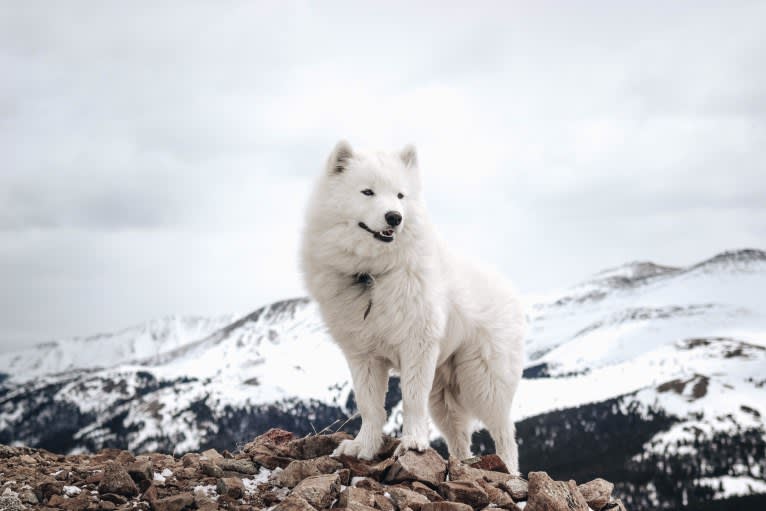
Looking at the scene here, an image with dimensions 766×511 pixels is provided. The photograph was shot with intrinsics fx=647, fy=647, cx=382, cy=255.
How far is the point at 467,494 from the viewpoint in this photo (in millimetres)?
8062

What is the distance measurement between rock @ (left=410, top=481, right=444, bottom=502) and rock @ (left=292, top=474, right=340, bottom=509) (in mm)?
994

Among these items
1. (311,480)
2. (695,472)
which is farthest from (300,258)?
(695,472)

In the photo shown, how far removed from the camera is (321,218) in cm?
893

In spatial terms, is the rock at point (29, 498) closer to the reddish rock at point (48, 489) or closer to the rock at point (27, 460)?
the reddish rock at point (48, 489)

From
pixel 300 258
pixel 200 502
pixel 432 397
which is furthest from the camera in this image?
pixel 432 397

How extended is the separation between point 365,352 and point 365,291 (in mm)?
896

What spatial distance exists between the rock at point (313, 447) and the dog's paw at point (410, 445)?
138cm

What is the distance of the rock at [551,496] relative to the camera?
812 centimetres

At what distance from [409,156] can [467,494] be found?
4.62 metres

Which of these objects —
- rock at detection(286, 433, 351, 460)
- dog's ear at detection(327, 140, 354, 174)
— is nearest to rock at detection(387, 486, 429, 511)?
rock at detection(286, 433, 351, 460)

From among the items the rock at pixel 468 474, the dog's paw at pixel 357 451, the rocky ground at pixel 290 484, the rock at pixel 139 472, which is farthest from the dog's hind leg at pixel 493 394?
the rock at pixel 139 472

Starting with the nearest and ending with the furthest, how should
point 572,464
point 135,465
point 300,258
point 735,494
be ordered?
point 135,465 → point 300,258 → point 735,494 → point 572,464

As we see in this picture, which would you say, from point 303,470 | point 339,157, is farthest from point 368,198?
point 303,470

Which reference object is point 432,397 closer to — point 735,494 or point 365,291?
point 365,291
